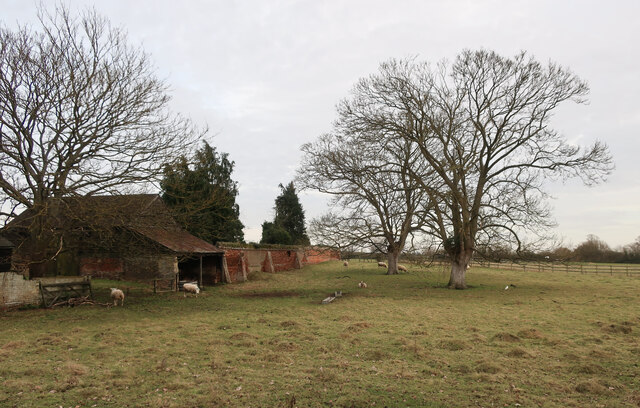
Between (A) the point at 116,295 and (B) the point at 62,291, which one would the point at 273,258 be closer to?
(A) the point at 116,295

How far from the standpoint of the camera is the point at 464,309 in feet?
49.1

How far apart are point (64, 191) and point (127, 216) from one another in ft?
7.03

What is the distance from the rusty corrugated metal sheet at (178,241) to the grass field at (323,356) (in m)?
5.08

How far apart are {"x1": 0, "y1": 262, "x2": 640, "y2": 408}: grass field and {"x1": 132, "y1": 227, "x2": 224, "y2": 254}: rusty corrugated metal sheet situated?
5082 millimetres

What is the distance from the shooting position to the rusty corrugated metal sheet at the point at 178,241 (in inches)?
786

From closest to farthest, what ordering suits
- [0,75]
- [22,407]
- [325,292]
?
1. [22,407]
2. [0,75]
3. [325,292]

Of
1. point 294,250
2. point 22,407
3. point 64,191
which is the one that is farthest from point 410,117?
point 294,250

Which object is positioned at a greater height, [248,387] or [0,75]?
[0,75]

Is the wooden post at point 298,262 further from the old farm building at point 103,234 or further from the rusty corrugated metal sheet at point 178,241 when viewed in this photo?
the old farm building at point 103,234

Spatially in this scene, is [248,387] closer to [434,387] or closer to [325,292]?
[434,387]

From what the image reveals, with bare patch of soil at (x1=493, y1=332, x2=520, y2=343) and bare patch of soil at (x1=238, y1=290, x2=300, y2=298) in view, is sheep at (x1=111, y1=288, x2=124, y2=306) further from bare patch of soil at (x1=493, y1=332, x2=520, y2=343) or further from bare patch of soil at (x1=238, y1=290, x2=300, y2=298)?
bare patch of soil at (x1=493, y1=332, x2=520, y2=343)

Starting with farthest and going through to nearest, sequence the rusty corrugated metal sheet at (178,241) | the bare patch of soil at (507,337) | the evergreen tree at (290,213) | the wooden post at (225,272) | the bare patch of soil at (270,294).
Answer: the evergreen tree at (290,213), the wooden post at (225,272), the rusty corrugated metal sheet at (178,241), the bare patch of soil at (270,294), the bare patch of soil at (507,337)

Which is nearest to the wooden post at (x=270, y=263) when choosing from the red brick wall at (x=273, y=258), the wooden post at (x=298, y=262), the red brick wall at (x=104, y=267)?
the red brick wall at (x=273, y=258)

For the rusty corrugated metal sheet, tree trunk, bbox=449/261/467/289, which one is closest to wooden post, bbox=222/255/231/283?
the rusty corrugated metal sheet
